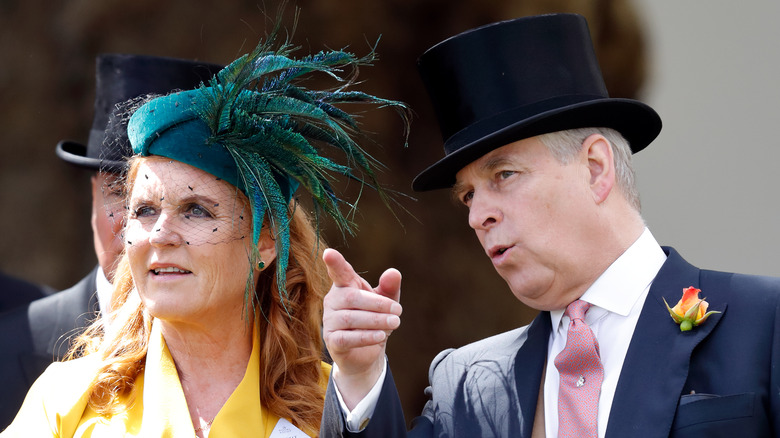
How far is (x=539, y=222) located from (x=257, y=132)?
835mm

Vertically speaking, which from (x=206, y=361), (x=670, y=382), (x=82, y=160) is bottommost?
(x=670, y=382)

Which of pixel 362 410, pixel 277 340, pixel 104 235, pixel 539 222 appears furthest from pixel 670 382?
pixel 104 235

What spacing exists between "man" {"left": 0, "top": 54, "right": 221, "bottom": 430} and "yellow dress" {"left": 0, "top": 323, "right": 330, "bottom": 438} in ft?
2.71

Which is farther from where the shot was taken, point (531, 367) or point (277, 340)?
point (277, 340)

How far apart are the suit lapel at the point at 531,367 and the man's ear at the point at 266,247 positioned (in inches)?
32.2

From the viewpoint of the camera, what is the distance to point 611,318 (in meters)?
2.59

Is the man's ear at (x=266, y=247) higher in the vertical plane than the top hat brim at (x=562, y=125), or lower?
lower

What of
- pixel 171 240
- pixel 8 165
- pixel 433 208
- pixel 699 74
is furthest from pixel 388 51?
pixel 171 240

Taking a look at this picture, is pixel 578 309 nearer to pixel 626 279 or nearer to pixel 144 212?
pixel 626 279

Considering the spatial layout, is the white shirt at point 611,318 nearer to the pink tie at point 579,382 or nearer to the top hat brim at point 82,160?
the pink tie at point 579,382

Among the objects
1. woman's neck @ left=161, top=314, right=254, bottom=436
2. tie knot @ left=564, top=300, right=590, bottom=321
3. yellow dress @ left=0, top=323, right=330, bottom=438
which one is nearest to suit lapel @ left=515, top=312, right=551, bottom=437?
tie knot @ left=564, top=300, right=590, bottom=321

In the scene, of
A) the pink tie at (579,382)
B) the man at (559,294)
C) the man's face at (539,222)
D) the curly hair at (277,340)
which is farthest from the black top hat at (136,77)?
the pink tie at (579,382)

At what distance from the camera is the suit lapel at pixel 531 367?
2.56m

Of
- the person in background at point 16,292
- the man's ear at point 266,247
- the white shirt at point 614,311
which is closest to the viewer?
the white shirt at point 614,311
